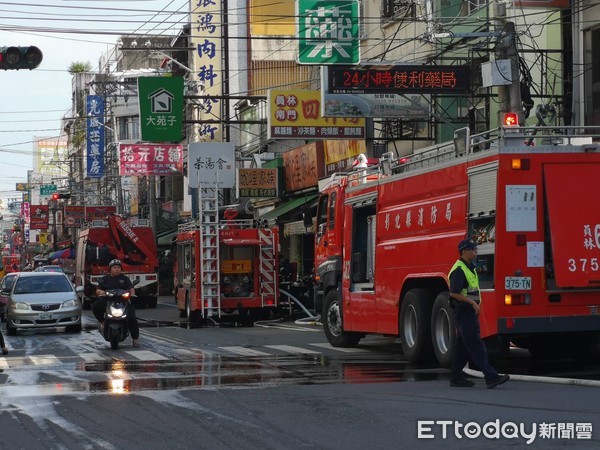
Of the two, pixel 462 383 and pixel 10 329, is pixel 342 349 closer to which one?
pixel 462 383

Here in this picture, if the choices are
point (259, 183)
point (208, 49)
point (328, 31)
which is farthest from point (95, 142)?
point (328, 31)

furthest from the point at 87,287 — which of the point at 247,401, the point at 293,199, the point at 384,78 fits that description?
the point at 247,401

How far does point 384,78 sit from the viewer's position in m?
25.0

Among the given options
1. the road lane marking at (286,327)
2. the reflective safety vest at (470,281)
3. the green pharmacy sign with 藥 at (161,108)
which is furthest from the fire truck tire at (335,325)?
the green pharmacy sign with 藥 at (161,108)

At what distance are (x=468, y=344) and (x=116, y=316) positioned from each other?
30.0 ft

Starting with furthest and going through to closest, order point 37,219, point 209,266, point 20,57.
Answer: point 37,219 → point 209,266 → point 20,57

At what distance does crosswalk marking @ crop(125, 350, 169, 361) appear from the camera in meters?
17.5

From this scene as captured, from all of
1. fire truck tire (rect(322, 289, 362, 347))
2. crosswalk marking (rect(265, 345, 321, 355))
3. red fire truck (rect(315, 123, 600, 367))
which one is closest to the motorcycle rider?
crosswalk marking (rect(265, 345, 321, 355))

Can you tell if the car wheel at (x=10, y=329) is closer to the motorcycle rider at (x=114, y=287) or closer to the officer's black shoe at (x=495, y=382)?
the motorcycle rider at (x=114, y=287)

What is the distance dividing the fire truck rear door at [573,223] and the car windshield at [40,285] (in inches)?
606

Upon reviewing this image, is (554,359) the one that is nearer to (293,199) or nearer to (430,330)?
(430,330)

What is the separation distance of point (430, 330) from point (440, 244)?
1429mm

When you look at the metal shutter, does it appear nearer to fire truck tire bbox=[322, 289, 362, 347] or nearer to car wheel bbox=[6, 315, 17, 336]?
fire truck tire bbox=[322, 289, 362, 347]

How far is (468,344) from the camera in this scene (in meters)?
12.4
